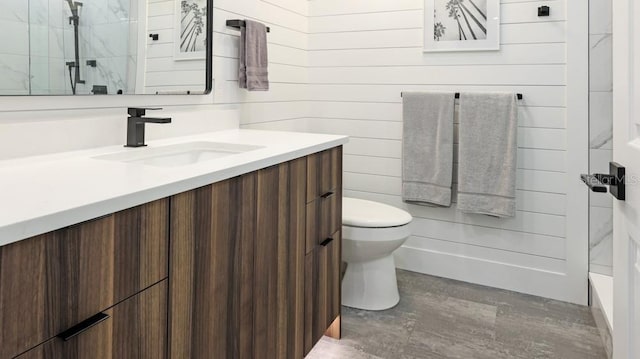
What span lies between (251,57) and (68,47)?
0.92m

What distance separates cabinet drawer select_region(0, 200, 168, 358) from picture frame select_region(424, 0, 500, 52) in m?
2.10

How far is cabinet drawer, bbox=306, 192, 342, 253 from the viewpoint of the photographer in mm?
1613

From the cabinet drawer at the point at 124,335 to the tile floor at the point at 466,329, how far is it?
108 cm

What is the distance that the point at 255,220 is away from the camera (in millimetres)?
1252

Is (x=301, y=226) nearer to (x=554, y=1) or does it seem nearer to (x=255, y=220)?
(x=255, y=220)

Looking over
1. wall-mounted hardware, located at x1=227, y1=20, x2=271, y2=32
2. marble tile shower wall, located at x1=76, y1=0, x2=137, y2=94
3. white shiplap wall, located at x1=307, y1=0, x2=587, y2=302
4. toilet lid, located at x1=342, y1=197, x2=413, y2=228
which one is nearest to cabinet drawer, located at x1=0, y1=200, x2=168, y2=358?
marble tile shower wall, located at x1=76, y1=0, x2=137, y2=94

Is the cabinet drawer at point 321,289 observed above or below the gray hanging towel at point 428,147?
below

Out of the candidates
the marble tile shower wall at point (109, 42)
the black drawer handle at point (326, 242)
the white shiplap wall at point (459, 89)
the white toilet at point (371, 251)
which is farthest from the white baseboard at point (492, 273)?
the marble tile shower wall at point (109, 42)

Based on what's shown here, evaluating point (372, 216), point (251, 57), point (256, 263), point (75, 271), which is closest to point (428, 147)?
point (372, 216)

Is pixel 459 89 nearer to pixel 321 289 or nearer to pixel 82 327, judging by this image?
pixel 321 289

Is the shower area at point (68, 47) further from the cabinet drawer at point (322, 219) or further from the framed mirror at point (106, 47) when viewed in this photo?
the cabinet drawer at point (322, 219)

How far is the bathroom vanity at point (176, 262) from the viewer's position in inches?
27.4

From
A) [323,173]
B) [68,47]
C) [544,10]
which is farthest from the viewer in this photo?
[544,10]

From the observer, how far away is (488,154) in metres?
2.43
